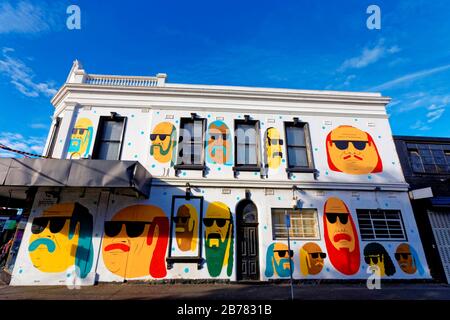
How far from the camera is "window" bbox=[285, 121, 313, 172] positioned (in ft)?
34.8

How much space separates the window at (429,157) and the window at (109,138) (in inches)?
564

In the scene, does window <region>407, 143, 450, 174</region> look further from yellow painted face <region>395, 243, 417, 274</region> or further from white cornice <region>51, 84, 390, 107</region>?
yellow painted face <region>395, 243, 417, 274</region>

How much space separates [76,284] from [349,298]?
917cm

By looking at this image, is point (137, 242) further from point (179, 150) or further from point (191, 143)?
point (191, 143)

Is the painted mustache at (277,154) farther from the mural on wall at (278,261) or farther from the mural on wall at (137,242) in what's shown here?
the mural on wall at (137,242)

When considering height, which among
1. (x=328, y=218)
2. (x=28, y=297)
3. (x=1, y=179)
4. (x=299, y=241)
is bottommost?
(x=28, y=297)

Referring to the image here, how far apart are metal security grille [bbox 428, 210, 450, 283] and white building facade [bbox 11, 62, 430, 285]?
40.5 inches

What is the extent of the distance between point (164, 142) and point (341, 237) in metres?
8.75

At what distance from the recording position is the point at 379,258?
916 cm

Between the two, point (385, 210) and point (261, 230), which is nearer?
point (261, 230)

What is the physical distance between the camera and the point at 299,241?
362 inches
